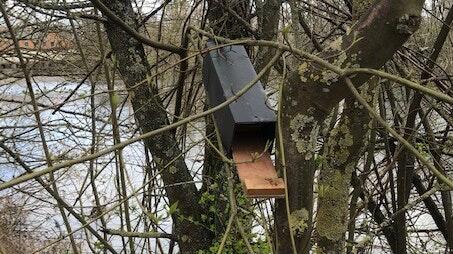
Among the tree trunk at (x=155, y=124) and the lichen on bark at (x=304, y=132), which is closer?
the lichen on bark at (x=304, y=132)

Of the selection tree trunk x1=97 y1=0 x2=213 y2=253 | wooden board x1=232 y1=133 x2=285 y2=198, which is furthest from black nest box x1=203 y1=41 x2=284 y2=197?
tree trunk x1=97 y1=0 x2=213 y2=253

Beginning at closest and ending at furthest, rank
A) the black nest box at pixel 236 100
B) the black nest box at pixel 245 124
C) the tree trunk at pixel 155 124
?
the black nest box at pixel 245 124 < the black nest box at pixel 236 100 < the tree trunk at pixel 155 124

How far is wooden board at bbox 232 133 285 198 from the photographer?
1177mm

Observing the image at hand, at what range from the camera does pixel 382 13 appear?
109cm

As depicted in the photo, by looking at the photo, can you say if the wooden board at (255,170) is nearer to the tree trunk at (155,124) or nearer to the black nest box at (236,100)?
the black nest box at (236,100)

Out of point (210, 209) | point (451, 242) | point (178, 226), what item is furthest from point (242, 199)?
point (451, 242)

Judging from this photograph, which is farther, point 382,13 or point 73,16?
point 73,16

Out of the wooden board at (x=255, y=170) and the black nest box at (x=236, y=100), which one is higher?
the black nest box at (x=236, y=100)

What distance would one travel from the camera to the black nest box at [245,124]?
1203mm

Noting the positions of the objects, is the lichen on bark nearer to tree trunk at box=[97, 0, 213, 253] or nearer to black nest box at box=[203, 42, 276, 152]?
black nest box at box=[203, 42, 276, 152]

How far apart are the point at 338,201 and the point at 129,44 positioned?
1044 mm

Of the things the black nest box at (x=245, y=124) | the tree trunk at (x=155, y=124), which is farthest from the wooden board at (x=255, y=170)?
the tree trunk at (x=155, y=124)

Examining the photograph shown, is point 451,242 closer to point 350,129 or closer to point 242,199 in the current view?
point 242,199

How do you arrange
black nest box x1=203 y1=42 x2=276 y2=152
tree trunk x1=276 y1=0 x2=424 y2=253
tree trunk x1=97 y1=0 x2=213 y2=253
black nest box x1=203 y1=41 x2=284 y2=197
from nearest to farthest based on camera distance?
tree trunk x1=276 y1=0 x2=424 y2=253
black nest box x1=203 y1=41 x2=284 y2=197
black nest box x1=203 y1=42 x2=276 y2=152
tree trunk x1=97 y1=0 x2=213 y2=253
